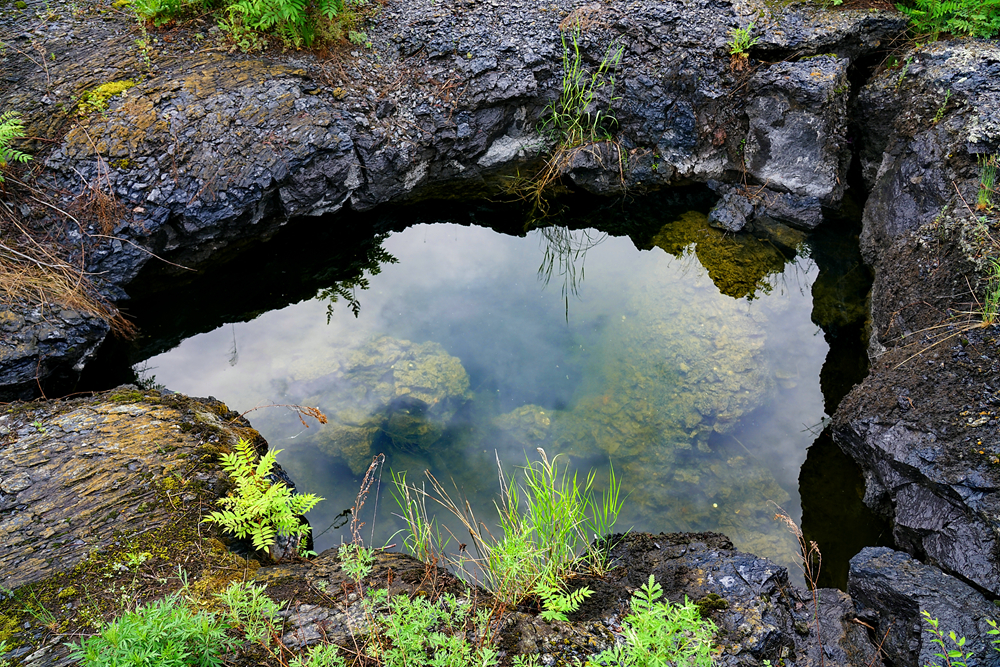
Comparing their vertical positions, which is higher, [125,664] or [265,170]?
[265,170]

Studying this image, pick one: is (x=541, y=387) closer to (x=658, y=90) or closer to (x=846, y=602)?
(x=846, y=602)

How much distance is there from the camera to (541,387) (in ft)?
14.3

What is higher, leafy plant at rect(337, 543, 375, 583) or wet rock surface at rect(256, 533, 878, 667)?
leafy plant at rect(337, 543, 375, 583)

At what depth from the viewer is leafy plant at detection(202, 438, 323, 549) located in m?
2.84

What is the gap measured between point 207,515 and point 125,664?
3.80 ft

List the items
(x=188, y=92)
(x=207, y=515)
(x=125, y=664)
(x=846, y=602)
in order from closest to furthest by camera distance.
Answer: (x=125, y=664), (x=846, y=602), (x=207, y=515), (x=188, y=92)

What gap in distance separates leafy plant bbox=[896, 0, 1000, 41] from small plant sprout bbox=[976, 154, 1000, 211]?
143 centimetres

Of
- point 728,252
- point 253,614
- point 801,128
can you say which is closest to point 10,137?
point 253,614

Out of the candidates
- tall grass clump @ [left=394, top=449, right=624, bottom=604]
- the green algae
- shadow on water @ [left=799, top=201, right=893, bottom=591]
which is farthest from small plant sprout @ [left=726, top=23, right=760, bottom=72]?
tall grass clump @ [left=394, top=449, right=624, bottom=604]

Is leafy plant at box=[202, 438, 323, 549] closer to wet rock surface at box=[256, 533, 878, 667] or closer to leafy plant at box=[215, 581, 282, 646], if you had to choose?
wet rock surface at box=[256, 533, 878, 667]

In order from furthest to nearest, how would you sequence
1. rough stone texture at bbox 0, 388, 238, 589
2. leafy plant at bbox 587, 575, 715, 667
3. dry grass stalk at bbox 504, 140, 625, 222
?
dry grass stalk at bbox 504, 140, 625, 222
rough stone texture at bbox 0, 388, 238, 589
leafy plant at bbox 587, 575, 715, 667

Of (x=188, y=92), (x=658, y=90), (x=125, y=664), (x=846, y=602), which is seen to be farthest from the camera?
(x=658, y=90)

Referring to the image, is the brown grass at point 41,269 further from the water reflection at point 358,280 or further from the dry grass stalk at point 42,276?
the water reflection at point 358,280

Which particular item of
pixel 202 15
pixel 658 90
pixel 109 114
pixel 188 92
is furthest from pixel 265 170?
pixel 658 90
